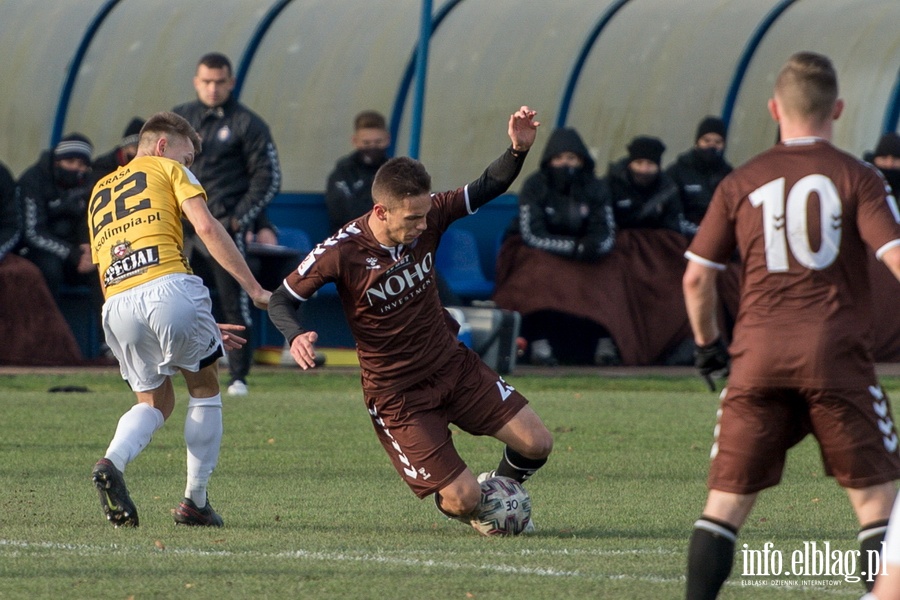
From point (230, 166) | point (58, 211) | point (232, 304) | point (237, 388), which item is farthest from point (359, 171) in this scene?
point (237, 388)

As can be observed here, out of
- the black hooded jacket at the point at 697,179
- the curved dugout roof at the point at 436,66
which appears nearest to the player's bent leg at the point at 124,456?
the black hooded jacket at the point at 697,179

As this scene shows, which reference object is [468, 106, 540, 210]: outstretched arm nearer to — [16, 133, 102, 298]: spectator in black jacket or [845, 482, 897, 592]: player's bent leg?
[845, 482, 897, 592]: player's bent leg

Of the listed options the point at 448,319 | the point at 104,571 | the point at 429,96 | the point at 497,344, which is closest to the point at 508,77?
the point at 429,96

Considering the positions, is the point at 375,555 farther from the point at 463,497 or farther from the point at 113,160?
the point at 113,160

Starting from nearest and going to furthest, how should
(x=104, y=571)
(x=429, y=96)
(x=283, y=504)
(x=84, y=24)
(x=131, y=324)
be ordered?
(x=104, y=571) → (x=131, y=324) → (x=283, y=504) → (x=84, y=24) → (x=429, y=96)

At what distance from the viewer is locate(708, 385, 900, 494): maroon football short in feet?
16.1

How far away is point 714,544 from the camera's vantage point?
490cm

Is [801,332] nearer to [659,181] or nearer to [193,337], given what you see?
[193,337]

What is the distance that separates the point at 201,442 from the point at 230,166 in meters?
5.98

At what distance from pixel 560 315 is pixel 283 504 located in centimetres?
836

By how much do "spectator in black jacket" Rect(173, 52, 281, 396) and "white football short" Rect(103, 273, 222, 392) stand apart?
5.37 meters

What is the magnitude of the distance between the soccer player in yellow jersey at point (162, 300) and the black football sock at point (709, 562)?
2.51 metres

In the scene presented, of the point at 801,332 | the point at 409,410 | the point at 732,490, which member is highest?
the point at 801,332

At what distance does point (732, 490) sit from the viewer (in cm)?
496
